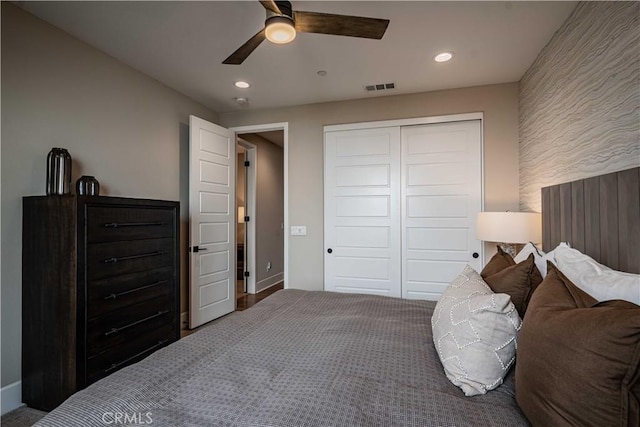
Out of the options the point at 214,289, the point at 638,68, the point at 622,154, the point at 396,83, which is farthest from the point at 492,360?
the point at 214,289

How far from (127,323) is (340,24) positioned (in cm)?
242

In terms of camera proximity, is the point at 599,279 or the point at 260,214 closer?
the point at 599,279

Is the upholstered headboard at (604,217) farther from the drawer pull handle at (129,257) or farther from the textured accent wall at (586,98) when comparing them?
the drawer pull handle at (129,257)

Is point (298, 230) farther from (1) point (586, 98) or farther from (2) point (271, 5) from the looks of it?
(1) point (586, 98)

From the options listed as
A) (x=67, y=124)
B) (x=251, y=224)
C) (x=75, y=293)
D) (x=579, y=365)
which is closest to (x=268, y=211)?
(x=251, y=224)

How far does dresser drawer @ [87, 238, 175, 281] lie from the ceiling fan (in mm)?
1725

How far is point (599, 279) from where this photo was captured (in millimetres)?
1144

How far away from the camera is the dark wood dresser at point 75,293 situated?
6.24 feet

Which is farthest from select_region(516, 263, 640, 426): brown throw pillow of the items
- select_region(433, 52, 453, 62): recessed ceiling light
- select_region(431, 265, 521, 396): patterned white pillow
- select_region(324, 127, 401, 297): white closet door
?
select_region(324, 127, 401, 297): white closet door

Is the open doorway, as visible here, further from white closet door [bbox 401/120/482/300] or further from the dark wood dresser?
the dark wood dresser

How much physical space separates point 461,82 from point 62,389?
4.04 meters

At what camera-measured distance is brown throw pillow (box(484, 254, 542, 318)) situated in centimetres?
131

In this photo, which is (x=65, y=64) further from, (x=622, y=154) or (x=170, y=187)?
(x=622, y=154)

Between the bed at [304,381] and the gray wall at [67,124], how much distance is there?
1517 millimetres
